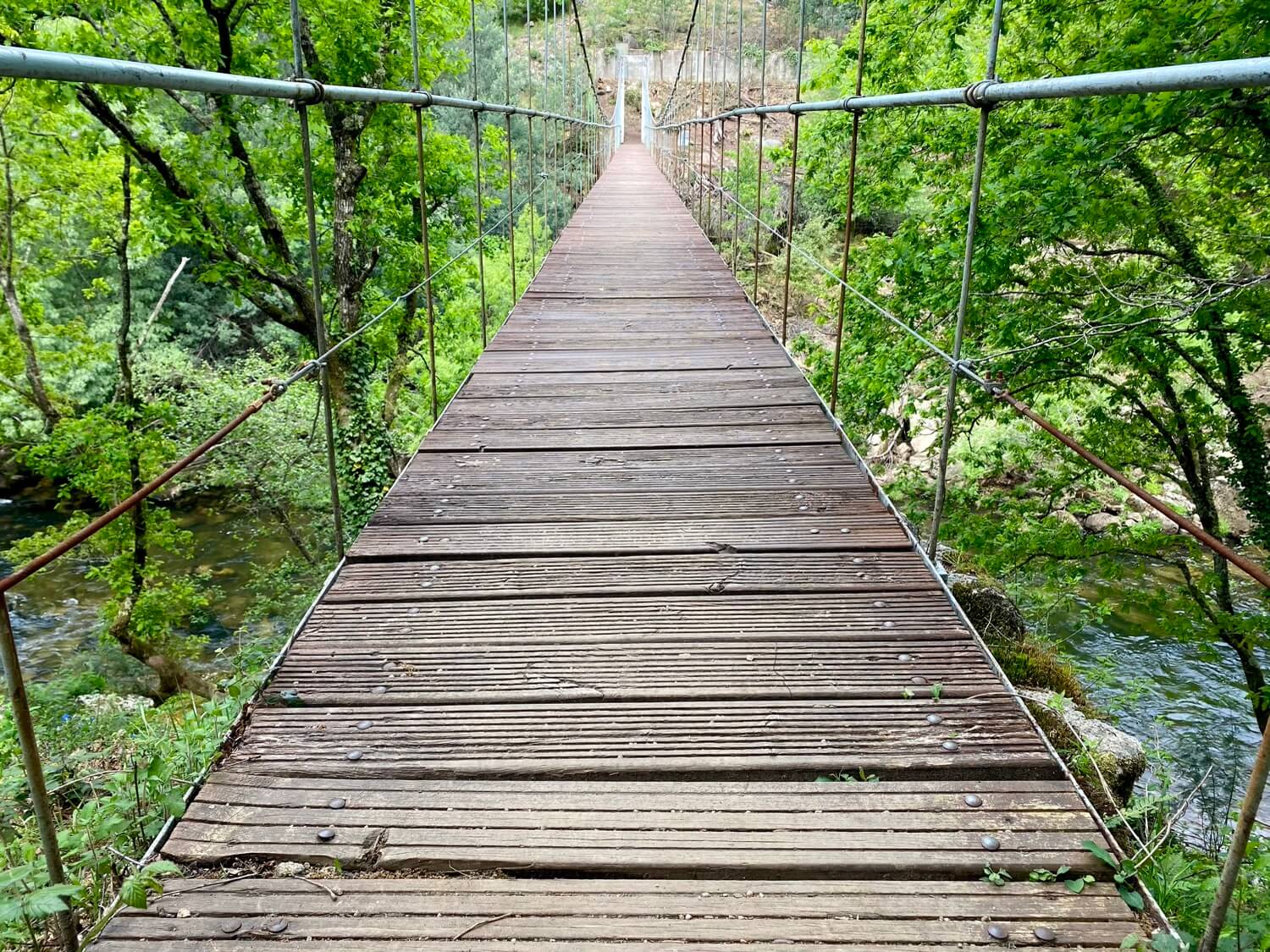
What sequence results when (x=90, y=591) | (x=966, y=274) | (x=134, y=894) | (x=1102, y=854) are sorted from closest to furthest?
(x=134, y=894), (x=1102, y=854), (x=966, y=274), (x=90, y=591)

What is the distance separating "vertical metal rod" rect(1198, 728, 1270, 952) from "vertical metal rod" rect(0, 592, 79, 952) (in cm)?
106

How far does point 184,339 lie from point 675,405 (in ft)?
48.2

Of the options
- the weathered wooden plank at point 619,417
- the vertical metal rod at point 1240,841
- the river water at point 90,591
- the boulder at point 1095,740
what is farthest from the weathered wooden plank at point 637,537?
the river water at point 90,591

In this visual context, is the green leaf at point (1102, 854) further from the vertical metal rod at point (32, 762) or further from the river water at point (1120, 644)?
the river water at point (1120, 644)

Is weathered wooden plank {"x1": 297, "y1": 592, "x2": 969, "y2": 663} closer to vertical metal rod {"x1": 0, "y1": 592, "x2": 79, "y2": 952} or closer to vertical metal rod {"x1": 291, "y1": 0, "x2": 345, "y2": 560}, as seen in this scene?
vertical metal rod {"x1": 291, "y1": 0, "x2": 345, "y2": 560}

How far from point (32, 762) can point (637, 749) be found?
2.54ft

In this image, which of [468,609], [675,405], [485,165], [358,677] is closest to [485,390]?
[675,405]

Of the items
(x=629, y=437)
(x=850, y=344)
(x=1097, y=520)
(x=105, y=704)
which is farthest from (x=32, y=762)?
(x=1097, y=520)

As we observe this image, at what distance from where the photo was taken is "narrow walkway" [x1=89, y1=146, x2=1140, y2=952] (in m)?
1.01

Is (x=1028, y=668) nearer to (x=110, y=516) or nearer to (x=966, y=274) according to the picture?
(x=966, y=274)

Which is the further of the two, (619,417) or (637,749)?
(619,417)

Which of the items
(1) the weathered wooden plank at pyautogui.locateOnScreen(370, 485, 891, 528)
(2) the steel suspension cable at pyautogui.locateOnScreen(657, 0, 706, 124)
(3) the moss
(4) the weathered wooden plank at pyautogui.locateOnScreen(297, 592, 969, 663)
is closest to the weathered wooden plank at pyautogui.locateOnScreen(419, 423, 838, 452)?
(1) the weathered wooden plank at pyautogui.locateOnScreen(370, 485, 891, 528)

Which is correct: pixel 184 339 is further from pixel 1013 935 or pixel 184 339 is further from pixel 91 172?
pixel 1013 935

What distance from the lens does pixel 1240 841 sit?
31.6 inches
